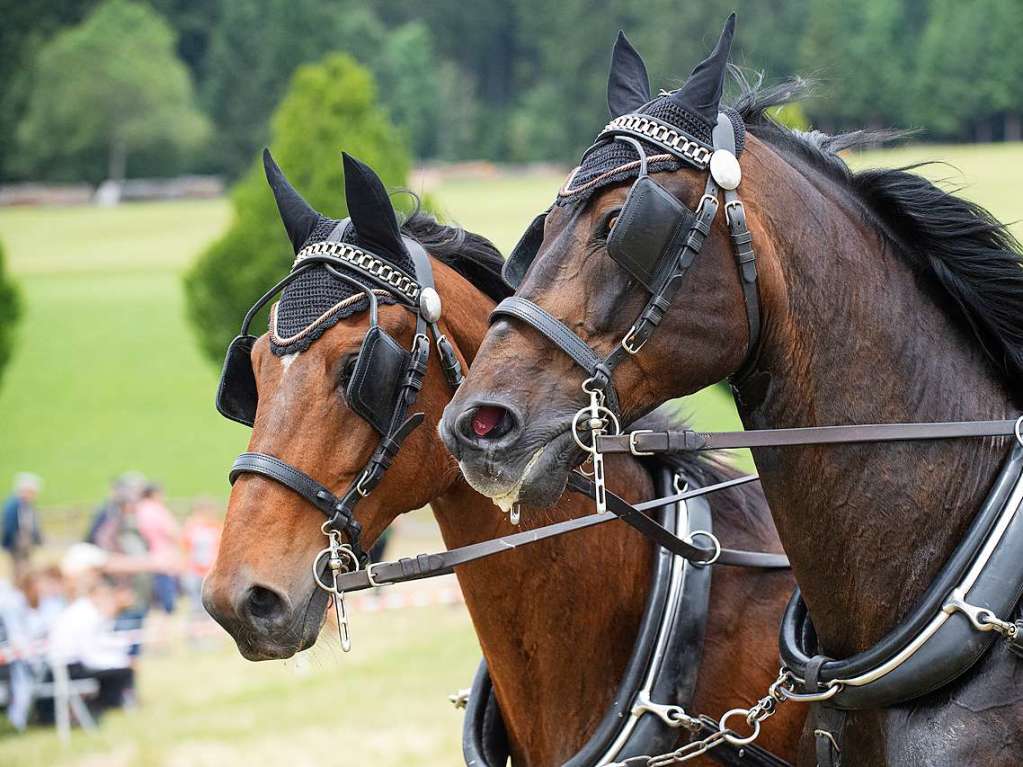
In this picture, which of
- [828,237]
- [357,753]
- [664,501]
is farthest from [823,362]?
[357,753]

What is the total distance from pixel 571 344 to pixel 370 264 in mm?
1137

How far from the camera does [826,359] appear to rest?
2.97m

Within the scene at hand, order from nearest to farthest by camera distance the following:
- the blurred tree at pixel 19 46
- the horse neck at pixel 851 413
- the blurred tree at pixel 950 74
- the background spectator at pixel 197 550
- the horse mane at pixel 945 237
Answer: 1. the horse neck at pixel 851 413
2. the horse mane at pixel 945 237
3. the background spectator at pixel 197 550
4. the blurred tree at pixel 950 74
5. the blurred tree at pixel 19 46

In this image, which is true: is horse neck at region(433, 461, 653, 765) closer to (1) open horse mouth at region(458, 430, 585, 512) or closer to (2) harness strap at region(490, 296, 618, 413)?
(1) open horse mouth at region(458, 430, 585, 512)

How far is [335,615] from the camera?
375 cm

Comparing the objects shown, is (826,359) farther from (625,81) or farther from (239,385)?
(239,385)

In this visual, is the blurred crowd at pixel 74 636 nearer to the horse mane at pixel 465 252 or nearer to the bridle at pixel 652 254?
the horse mane at pixel 465 252

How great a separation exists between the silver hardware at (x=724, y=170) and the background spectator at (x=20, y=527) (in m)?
13.9

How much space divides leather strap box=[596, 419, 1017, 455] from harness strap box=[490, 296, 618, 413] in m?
0.12

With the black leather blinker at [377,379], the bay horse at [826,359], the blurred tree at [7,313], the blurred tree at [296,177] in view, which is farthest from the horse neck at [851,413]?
the blurred tree at [7,313]

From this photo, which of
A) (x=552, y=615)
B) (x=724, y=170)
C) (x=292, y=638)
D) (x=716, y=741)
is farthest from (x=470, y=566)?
(x=724, y=170)

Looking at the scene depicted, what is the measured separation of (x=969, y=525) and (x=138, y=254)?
2076 inches

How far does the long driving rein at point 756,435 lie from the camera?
2770mm

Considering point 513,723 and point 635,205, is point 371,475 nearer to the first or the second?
point 513,723
